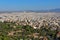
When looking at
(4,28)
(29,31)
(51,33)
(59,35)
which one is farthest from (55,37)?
(4,28)

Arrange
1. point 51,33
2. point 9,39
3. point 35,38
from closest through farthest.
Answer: point 9,39, point 35,38, point 51,33

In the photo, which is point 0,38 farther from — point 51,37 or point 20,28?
point 20,28

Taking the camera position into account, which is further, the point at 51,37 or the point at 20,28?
the point at 20,28

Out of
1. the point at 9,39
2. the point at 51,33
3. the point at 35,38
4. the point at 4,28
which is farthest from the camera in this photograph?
the point at 4,28

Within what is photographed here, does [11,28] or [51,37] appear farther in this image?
[11,28]

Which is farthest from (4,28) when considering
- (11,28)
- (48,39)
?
(48,39)

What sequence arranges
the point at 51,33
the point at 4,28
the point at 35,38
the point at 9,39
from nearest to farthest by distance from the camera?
the point at 9,39, the point at 35,38, the point at 51,33, the point at 4,28

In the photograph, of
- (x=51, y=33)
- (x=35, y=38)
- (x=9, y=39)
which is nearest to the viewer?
(x=9, y=39)

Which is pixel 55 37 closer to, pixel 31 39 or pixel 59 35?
pixel 59 35

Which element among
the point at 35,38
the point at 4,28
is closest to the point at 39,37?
the point at 35,38
